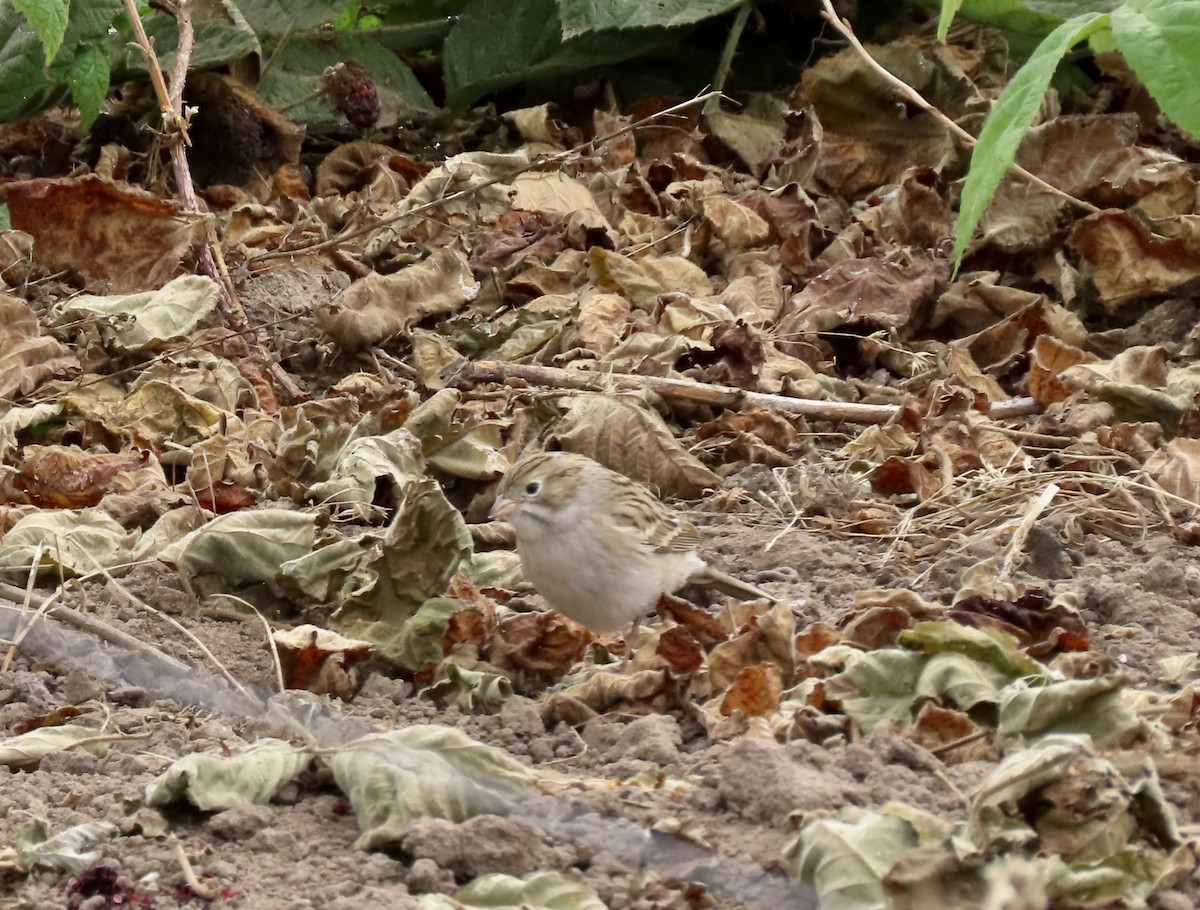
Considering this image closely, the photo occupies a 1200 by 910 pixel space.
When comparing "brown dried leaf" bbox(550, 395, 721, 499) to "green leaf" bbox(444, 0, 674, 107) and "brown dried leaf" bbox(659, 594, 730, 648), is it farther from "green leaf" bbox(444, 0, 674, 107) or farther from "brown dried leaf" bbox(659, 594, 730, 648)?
"green leaf" bbox(444, 0, 674, 107)

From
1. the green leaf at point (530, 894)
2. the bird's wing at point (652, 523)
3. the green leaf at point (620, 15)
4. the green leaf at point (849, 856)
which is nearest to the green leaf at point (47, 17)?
the bird's wing at point (652, 523)

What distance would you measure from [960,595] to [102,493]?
9.01 feet

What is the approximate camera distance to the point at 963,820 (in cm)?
262

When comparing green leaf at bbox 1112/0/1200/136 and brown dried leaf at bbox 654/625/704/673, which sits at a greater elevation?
green leaf at bbox 1112/0/1200/136

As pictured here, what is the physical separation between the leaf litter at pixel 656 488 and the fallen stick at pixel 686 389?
0.05ft

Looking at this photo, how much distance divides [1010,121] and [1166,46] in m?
0.31

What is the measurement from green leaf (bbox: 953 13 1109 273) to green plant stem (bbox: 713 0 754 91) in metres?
5.13

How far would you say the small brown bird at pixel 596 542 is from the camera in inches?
162

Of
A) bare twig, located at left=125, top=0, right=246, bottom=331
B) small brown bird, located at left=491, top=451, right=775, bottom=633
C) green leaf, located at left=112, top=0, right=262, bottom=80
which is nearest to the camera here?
small brown bird, located at left=491, top=451, right=775, bottom=633

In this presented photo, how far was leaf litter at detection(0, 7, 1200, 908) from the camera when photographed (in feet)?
8.92

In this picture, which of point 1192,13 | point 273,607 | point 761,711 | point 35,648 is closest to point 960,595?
point 761,711

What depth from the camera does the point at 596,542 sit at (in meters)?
4.23

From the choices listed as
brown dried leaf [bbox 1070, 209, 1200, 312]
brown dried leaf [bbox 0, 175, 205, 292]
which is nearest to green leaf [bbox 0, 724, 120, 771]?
brown dried leaf [bbox 0, 175, 205, 292]

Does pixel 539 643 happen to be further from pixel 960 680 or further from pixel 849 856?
pixel 849 856
